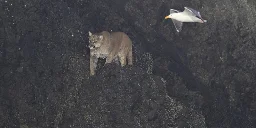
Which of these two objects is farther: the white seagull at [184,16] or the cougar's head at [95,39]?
the white seagull at [184,16]

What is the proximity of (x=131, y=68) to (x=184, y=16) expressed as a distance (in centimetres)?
126

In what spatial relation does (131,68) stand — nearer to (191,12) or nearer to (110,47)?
(110,47)

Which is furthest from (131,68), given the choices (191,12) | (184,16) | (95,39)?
(191,12)

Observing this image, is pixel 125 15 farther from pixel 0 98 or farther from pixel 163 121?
pixel 0 98

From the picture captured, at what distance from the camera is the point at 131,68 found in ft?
18.7

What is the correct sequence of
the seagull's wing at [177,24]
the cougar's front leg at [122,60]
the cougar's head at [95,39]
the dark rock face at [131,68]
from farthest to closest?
the seagull's wing at [177,24] < the cougar's front leg at [122,60] < the dark rock face at [131,68] < the cougar's head at [95,39]

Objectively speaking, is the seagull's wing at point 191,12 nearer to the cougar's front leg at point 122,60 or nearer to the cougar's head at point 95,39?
the cougar's front leg at point 122,60

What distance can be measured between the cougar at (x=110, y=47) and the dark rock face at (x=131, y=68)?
0.21 metres

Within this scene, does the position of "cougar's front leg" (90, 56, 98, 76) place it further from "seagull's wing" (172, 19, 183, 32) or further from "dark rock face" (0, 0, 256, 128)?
"seagull's wing" (172, 19, 183, 32)

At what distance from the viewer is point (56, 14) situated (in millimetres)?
5715

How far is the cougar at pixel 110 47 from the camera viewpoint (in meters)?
5.06

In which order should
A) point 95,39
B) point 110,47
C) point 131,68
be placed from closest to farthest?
point 95,39
point 110,47
point 131,68

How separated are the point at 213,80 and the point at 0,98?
11.9 feet

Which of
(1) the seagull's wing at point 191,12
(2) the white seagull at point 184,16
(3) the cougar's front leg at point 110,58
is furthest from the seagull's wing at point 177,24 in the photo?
(3) the cougar's front leg at point 110,58
